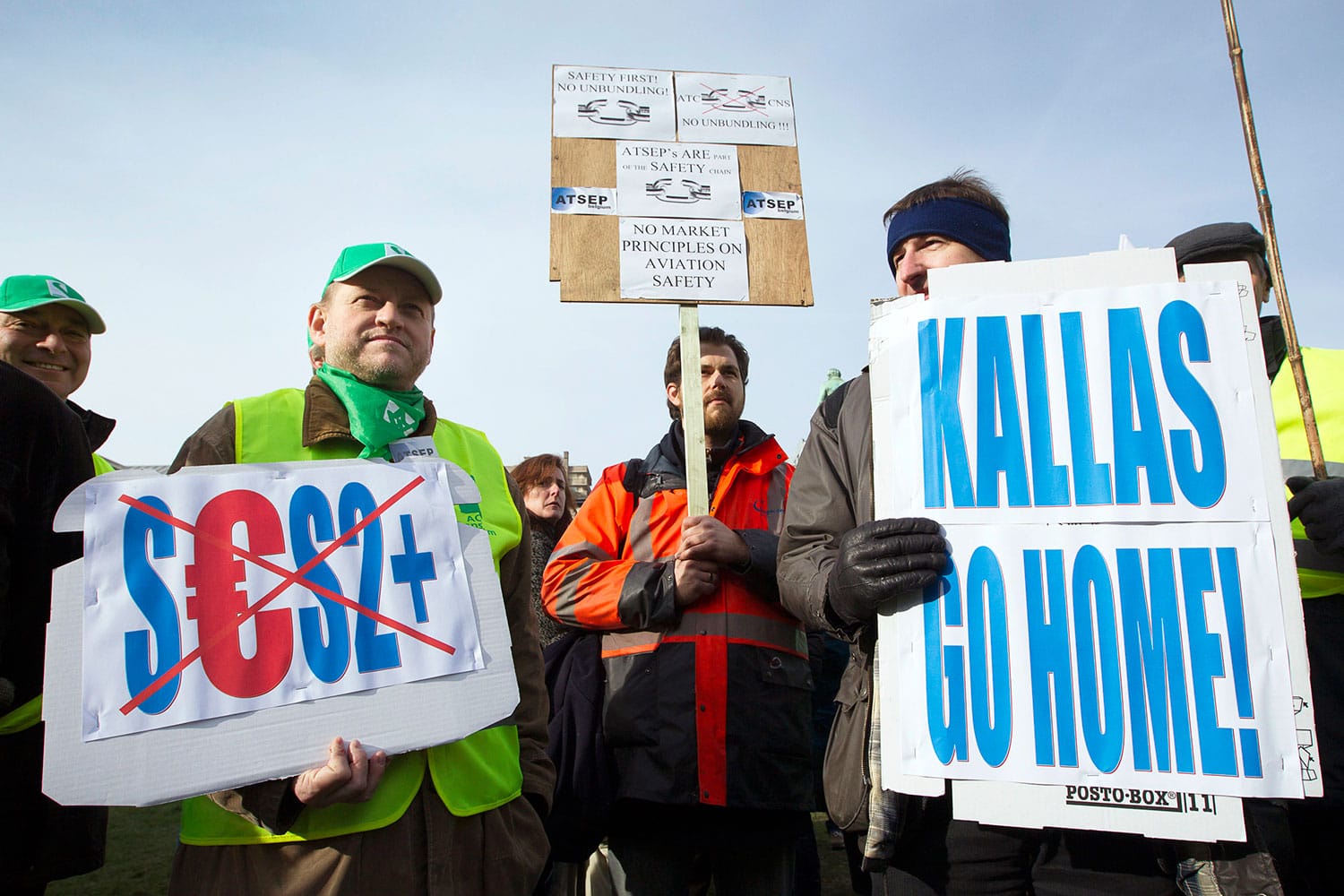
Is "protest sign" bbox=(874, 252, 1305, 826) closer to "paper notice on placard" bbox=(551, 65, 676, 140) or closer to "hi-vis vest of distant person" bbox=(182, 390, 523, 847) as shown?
"hi-vis vest of distant person" bbox=(182, 390, 523, 847)

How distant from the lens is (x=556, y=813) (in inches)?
107

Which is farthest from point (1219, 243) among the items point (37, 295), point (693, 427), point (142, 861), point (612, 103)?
point (142, 861)

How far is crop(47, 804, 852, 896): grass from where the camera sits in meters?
4.00

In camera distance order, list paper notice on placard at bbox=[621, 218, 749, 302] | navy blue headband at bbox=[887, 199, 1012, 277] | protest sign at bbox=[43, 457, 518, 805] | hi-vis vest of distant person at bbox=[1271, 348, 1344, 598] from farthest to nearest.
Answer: paper notice on placard at bbox=[621, 218, 749, 302] < navy blue headband at bbox=[887, 199, 1012, 277] < hi-vis vest of distant person at bbox=[1271, 348, 1344, 598] < protest sign at bbox=[43, 457, 518, 805]

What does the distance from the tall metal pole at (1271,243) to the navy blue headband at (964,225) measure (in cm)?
57

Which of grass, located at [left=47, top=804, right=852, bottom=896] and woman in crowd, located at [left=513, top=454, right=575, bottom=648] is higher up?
woman in crowd, located at [left=513, top=454, right=575, bottom=648]

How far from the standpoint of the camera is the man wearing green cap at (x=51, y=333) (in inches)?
123

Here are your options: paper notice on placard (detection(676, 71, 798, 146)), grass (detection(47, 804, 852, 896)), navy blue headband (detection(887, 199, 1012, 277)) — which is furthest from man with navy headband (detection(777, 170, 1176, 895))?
grass (detection(47, 804, 852, 896))

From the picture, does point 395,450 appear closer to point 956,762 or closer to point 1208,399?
point 956,762

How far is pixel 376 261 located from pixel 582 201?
4.14ft

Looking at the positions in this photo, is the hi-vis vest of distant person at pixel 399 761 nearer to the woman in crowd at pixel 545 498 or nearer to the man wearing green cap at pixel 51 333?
the man wearing green cap at pixel 51 333

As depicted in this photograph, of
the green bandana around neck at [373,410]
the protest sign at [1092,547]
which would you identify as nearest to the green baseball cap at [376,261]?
the green bandana around neck at [373,410]

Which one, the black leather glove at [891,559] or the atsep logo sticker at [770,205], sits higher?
the atsep logo sticker at [770,205]

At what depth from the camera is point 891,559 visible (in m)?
1.61
